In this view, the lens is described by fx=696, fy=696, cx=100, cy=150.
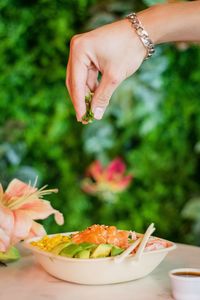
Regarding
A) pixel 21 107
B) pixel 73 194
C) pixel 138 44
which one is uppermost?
pixel 138 44

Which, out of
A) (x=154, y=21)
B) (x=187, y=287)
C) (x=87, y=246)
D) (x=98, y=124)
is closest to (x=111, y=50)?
(x=154, y=21)

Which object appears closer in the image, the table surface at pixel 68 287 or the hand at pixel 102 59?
the table surface at pixel 68 287

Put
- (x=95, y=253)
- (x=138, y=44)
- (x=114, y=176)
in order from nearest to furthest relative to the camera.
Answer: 1. (x=95, y=253)
2. (x=138, y=44)
3. (x=114, y=176)

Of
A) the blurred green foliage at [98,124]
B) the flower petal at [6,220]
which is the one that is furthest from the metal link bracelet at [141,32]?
the blurred green foliage at [98,124]

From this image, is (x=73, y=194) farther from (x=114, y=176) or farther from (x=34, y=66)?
(x=34, y=66)

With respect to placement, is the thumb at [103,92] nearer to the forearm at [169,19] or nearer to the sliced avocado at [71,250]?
the forearm at [169,19]

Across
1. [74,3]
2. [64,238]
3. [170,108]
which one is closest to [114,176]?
[170,108]
